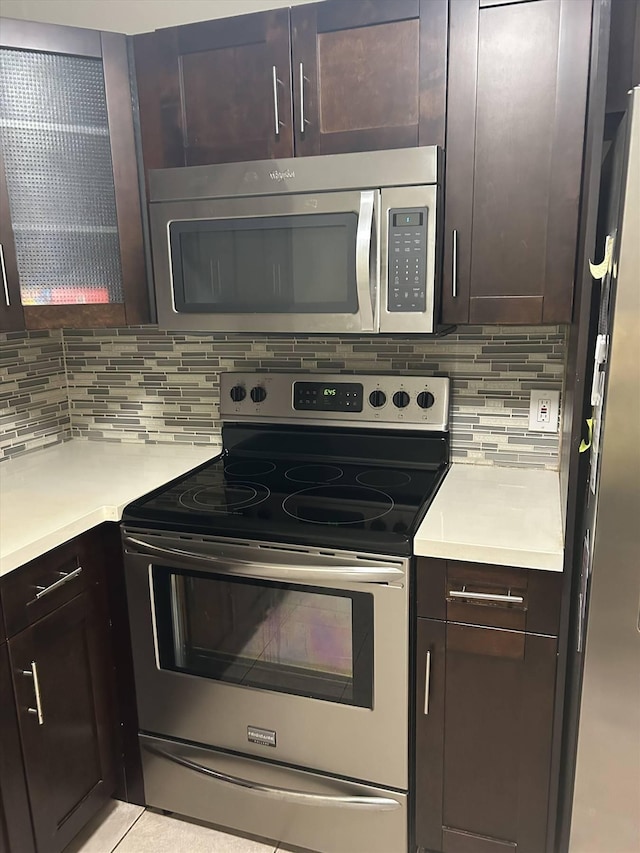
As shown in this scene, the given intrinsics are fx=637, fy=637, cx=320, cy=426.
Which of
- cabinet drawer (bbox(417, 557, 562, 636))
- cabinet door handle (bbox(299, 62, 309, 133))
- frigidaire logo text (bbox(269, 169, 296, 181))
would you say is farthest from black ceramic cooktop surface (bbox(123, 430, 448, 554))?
cabinet door handle (bbox(299, 62, 309, 133))

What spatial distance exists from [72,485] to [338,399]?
0.82m

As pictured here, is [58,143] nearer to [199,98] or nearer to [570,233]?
[199,98]

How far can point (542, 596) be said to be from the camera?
1384 mm

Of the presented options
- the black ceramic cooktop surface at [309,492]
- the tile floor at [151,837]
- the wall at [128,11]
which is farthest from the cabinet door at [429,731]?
the wall at [128,11]

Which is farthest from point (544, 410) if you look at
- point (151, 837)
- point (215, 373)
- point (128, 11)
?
point (128, 11)

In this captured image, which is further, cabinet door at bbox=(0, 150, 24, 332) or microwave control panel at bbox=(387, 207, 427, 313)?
cabinet door at bbox=(0, 150, 24, 332)

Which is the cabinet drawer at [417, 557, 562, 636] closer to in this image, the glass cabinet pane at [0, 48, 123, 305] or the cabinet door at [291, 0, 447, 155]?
the cabinet door at [291, 0, 447, 155]

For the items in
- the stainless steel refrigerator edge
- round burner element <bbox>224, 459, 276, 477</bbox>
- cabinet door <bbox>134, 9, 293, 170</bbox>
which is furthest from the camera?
round burner element <bbox>224, 459, 276, 477</bbox>

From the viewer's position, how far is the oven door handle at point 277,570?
4.73 ft

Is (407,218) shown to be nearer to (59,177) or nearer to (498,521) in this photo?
(498,521)

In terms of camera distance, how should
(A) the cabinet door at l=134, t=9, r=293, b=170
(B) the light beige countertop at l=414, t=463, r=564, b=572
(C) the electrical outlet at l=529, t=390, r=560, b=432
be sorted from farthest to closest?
(C) the electrical outlet at l=529, t=390, r=560, b=432
(A) the cabinet door at l=134, t=9, r=293, b=170
(B) the light beige countertop at l=414, t=463, r=564, b=572

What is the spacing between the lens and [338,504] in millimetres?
1676

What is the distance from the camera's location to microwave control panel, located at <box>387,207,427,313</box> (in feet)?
4.97

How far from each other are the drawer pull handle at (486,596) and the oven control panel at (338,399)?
23.5 inches
